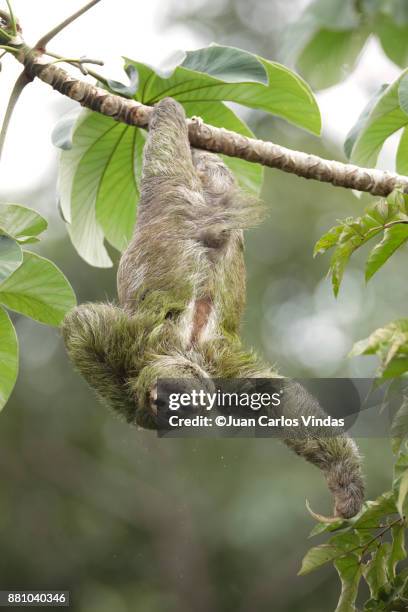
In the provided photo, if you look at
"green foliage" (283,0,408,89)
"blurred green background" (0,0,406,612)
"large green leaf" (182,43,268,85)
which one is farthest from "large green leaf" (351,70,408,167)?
"blurred green background" (0,0,406,612)

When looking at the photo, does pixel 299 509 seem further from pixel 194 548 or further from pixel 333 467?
pixel 333 467

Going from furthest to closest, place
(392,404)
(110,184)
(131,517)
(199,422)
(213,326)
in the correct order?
(131,517), (110,184), (213,326), (199,422), (392,404)

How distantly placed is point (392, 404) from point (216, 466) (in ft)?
44.4

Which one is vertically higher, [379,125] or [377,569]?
[379,125]

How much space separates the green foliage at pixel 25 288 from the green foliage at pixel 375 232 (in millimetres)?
1004

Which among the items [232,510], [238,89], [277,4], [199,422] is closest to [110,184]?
[238,89]

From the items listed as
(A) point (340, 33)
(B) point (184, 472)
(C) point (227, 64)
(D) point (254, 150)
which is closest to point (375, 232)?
(D) point (254, 150)

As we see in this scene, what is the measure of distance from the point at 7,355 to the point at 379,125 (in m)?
1.53

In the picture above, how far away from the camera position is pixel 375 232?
2109 millimetres

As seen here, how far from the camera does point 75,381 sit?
15633 millimetres

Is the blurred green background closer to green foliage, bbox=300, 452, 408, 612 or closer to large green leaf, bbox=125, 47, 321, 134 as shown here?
→ large green leaf, bbox=125, 47, 321, 134

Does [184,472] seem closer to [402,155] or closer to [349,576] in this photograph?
[402,155]

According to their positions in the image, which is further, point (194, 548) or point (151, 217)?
point (194, 548)

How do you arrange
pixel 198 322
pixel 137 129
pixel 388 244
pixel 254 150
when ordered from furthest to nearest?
pixel 137 129 → pixel 198 322 → pixel 254 150 → pixel 388 244
